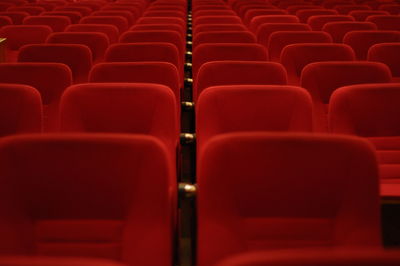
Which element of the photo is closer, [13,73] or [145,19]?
[13,73]

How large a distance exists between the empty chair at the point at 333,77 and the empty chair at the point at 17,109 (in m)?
1.26

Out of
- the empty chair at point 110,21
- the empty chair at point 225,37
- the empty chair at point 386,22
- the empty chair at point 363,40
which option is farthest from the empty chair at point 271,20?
the empty chair at point 110,21

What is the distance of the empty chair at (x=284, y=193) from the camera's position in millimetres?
1177

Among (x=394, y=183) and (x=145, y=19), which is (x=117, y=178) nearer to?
(x=394, y=183)

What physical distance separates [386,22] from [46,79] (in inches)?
131

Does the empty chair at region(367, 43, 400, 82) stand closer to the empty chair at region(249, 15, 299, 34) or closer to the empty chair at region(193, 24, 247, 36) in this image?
the empty chair at region(193, 24, 247, 36)

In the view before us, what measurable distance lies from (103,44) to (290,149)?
97.8 inches

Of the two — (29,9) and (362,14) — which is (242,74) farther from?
(29,9)

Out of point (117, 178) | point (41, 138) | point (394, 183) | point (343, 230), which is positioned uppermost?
point (41, 138)

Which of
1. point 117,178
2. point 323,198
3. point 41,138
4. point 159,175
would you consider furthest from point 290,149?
point 41,138

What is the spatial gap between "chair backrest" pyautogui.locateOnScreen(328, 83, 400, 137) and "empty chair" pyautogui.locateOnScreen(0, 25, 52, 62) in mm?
2874

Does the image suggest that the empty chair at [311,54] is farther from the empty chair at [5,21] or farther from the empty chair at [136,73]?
the empty chair at [5,21]

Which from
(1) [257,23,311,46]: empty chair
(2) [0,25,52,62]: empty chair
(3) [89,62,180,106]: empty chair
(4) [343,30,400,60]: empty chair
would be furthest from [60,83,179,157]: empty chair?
(2) [0,25,52,62]: empty chair

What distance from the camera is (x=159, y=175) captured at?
3.93 feet
